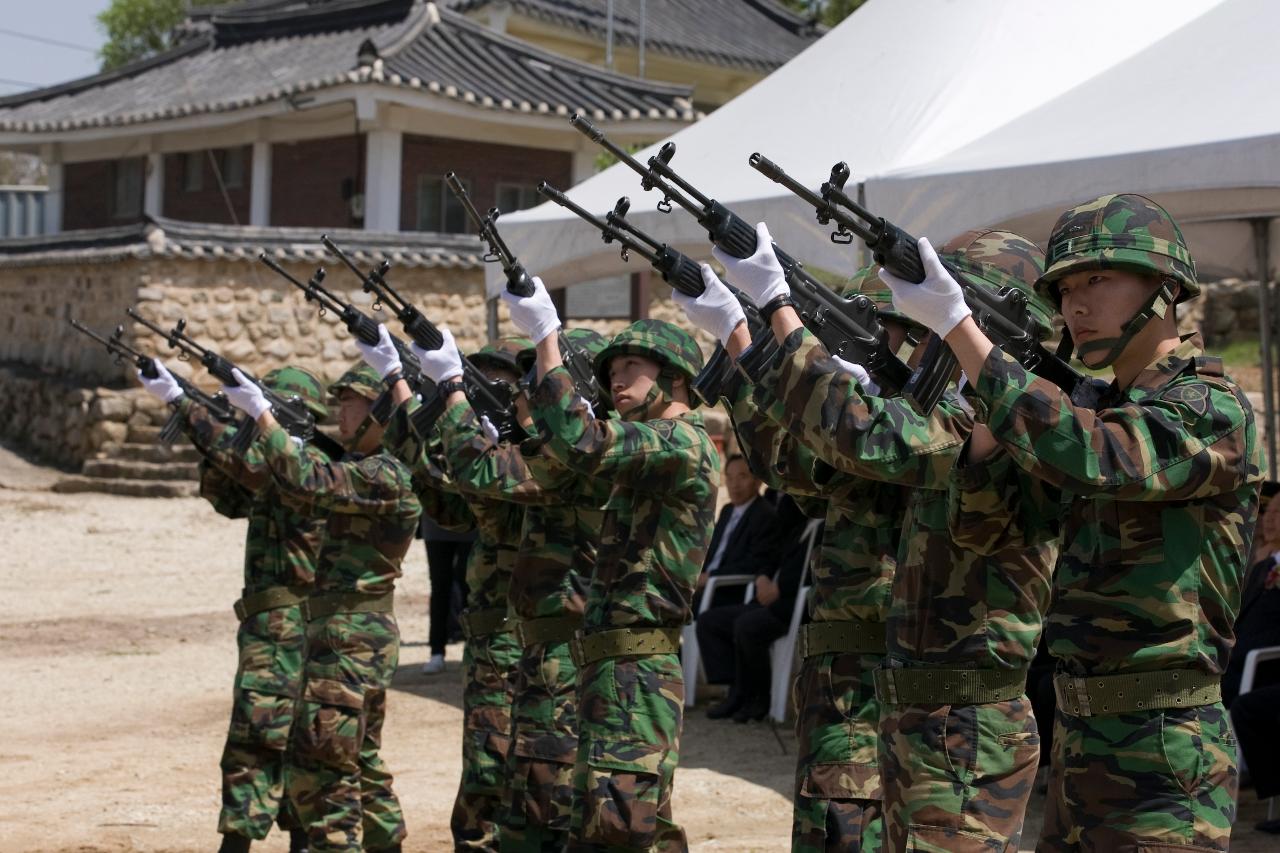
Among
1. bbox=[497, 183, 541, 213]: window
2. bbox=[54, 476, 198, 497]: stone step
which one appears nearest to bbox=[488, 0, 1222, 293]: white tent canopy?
bbox=[54, 476, 198, 497]: stone step

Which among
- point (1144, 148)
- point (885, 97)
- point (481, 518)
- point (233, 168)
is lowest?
point (481, 518)

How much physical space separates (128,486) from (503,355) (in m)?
13.4

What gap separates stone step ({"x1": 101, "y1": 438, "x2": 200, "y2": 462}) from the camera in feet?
63.5

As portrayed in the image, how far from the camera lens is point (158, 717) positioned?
10195 millimetres

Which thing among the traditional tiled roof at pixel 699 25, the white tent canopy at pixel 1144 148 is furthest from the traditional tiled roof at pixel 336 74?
the white tent canopy at pixel 1144 148

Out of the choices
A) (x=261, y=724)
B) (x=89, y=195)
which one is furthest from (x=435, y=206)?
(x=261, y=724)

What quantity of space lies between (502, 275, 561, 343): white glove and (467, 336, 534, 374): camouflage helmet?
4.08 feet

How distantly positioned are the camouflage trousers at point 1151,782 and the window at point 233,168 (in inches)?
889

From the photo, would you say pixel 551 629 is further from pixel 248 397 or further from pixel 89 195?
pixel 89 195

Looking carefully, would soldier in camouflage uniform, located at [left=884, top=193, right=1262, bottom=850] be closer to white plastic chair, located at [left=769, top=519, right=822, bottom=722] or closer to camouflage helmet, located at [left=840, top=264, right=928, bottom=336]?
camouflage helmet, located at [left=840, top=264, right=928, bottom=336]

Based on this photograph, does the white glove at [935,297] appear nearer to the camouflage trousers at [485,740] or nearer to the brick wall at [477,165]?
the camouflage trousers at [485,740]

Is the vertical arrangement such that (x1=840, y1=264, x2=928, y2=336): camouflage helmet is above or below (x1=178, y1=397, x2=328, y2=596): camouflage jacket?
above

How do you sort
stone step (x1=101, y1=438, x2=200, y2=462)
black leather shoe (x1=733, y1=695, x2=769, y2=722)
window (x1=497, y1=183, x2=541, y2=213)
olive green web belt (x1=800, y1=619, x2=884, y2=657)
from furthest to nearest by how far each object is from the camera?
window (x1=497, y1=183, x2=541, y2=213), stone step (x1=101, y1=438, x2=200, y2=462), black leather shoe (x1=733, y1=695, x2=769, y2=722), olive green web belt (x1=800, y1=619, x2=884, y2=657)

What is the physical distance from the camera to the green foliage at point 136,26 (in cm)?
3816
